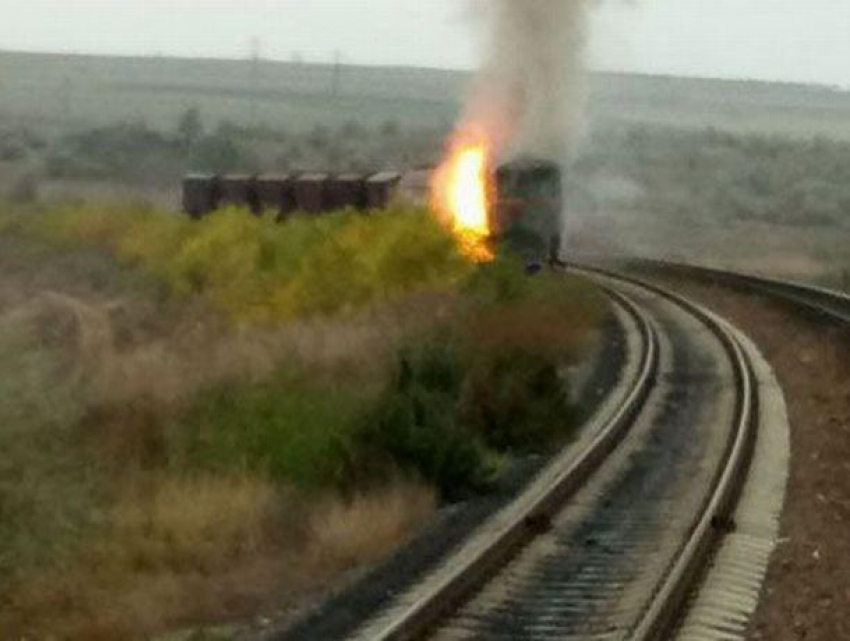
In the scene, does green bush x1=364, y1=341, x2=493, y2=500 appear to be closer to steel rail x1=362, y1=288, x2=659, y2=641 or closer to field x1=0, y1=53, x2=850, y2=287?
steel rail x1=362, y1=288, x2=659, y2=641

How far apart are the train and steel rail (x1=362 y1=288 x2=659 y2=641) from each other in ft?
68.0

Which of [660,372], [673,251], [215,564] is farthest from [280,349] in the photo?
[673,251]

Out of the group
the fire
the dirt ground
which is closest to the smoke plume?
the fire

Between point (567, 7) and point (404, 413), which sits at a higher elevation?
point (567, 7)

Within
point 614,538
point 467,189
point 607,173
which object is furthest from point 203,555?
point 607,173

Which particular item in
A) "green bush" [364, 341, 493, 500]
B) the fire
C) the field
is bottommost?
the field

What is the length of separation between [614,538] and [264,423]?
5.16 meters

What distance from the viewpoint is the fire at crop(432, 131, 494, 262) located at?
4546 centimetres

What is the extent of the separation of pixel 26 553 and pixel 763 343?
2199 centimetres

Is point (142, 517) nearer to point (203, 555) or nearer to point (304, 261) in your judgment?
point (203, 555)

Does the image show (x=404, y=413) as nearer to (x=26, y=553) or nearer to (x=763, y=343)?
(x=26, y=553)

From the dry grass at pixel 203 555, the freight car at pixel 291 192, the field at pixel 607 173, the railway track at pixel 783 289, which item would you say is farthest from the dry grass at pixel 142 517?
the field at pixel 607 173

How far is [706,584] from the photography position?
49.1 feet

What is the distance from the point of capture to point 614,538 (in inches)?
671
